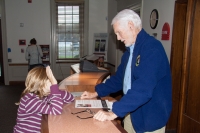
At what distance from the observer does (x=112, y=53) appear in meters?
6.80

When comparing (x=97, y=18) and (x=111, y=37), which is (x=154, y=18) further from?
(x=97, y=18)

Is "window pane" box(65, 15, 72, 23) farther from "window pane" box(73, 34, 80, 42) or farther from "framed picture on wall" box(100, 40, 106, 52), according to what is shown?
"framed picture on wall" box(100, 40, 106, 52)

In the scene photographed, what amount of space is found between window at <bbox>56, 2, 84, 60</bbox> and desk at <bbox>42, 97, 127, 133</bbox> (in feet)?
19.9

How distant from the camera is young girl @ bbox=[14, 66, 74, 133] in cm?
151

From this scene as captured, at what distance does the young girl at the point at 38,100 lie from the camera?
1.51 meters

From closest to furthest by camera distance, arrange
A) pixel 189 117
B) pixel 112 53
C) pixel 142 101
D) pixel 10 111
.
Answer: pixel 142 101 < pixel 189 117 < pixel 10 111 < pixel 112 53

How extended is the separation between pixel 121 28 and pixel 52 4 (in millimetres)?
6126

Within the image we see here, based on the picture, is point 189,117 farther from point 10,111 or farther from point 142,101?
point 10,111

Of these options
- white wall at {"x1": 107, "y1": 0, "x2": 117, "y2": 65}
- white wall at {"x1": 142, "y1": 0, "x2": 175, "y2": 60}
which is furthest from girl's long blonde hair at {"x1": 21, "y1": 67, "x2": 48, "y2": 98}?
white wall at {"x1": 107, "y1": 0, "x2": 117, "y2": 65}

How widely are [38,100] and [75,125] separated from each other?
41 centimetres

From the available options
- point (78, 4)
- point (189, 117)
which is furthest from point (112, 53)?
point (189, 117)

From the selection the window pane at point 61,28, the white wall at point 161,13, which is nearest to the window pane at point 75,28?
the window pane at point 61,28

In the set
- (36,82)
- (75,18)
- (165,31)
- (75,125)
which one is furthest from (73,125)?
(75,18)

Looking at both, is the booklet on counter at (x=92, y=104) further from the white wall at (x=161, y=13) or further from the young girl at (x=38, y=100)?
the white wall at (x=161, y=13)
